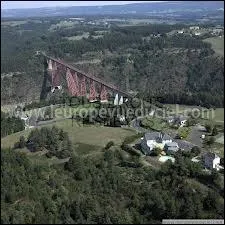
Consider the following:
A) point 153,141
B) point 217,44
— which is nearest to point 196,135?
point 153,141

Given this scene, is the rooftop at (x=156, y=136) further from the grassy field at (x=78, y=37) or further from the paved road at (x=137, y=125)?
the grassy field at (x=78, y=37)

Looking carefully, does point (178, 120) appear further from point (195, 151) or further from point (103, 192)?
point (103, 192)

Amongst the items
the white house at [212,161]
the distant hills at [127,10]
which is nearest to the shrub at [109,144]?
the white house at [212,161]

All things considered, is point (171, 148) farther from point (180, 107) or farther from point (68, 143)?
point (180, 107)

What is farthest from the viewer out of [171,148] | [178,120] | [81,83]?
[81,83]

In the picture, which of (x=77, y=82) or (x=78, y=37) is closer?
(x=77, y=82)

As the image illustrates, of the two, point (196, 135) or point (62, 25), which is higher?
point (62, 25)
